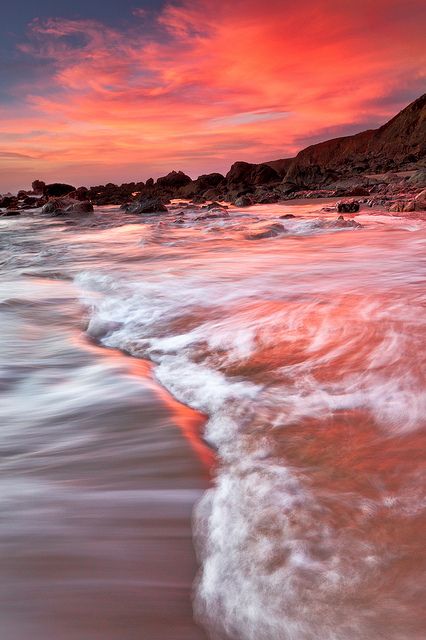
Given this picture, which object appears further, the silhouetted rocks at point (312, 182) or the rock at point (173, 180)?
the rock at point (173, 180)

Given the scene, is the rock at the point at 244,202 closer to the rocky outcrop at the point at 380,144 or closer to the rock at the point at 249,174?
the rock at the point at 249,174

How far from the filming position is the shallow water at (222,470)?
1.04 meters

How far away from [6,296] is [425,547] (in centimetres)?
476

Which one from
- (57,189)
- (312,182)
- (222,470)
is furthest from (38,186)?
(222,470)

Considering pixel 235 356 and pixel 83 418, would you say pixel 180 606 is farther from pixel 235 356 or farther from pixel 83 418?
pixel 235 356

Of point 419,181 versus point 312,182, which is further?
point 312,182

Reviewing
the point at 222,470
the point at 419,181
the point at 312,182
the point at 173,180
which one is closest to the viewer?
the point at 222,470

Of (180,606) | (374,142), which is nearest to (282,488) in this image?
(180,606)

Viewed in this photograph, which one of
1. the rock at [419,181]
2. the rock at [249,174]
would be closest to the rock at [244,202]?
the rock at [419,181]

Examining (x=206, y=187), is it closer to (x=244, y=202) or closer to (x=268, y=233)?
(x=244, y=202)

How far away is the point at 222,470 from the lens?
1.56 metres

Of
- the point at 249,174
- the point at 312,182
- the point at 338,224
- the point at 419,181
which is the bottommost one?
the point at 338,224

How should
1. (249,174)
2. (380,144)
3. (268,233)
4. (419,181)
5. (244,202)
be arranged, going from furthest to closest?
(380,144) → (249,174) → (244,202) → (419,181) → (268,233)

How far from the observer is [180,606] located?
1.07 m
